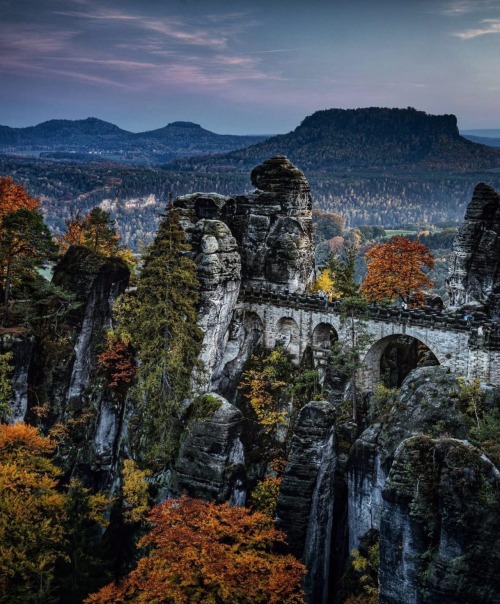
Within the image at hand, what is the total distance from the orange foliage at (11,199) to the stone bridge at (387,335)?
60.1 feet

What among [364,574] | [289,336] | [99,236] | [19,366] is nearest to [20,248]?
[19,366]

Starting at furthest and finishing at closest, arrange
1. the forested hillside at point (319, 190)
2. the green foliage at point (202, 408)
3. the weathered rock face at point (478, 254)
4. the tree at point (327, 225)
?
the forested hillside at point (319, 190)
the tree at point (327, 225)
the weathered rock face at point (478, 254)
the green foliage at point (202, 408)

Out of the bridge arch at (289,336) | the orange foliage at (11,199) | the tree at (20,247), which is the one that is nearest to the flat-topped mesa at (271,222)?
the bridge arch at (289,336)

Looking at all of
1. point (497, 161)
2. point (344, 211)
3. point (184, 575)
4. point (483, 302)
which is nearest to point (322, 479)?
point (184, 575)

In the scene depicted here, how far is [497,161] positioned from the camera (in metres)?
176

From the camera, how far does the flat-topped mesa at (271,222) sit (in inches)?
1838

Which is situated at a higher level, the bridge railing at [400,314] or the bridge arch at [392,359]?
the bridge railing at [400,314]

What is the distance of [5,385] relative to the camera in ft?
137

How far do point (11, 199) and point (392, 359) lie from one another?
1169 inches

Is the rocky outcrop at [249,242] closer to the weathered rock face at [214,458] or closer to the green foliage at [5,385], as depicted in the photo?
the weathered rock face at [214,458]

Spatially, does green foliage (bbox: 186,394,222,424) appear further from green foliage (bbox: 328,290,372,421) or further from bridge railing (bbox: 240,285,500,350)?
bridge railing (bbox: 240,285,500,350)

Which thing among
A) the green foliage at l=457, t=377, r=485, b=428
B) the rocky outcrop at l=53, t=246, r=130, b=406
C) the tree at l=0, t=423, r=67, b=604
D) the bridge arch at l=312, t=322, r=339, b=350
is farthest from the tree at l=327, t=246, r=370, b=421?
the tree at l=0, t=423, r=67, b=604

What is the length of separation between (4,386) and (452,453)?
29674 millimetres

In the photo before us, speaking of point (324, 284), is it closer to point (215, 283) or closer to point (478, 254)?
point (215, 283)
